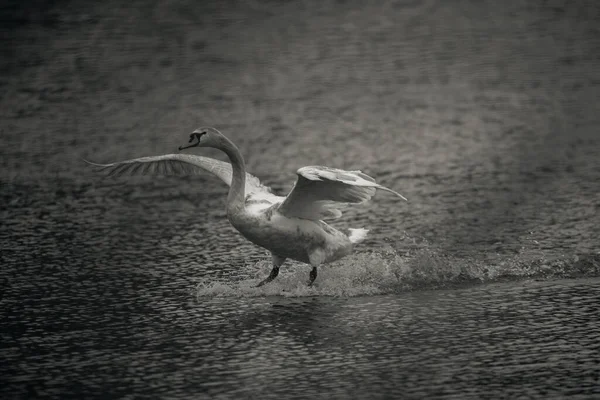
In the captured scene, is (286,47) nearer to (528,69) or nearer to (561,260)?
(528,69)

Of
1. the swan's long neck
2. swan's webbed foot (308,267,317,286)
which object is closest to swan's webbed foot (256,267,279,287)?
swan's webbed foot (308,267,317,286)

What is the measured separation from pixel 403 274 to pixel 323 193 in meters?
1.19

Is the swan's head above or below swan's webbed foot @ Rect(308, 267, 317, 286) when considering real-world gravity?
above

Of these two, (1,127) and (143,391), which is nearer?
(143,391)

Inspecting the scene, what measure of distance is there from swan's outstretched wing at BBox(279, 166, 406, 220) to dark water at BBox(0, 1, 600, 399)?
70cm

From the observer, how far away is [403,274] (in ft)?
42.3

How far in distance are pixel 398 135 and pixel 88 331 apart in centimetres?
946

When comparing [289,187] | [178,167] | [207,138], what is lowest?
[289,187]

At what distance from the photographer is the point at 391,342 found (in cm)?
1091

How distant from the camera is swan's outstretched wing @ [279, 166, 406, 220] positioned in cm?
1174

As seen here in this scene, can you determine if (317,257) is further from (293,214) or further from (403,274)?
(403,274)

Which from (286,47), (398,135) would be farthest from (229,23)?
(398,135)

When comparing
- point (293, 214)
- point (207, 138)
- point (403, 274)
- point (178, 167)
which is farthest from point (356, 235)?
point (178, 167)

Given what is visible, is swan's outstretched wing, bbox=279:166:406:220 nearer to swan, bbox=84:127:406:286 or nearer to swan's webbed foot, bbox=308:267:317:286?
swan, bbox=84:127:406:286
